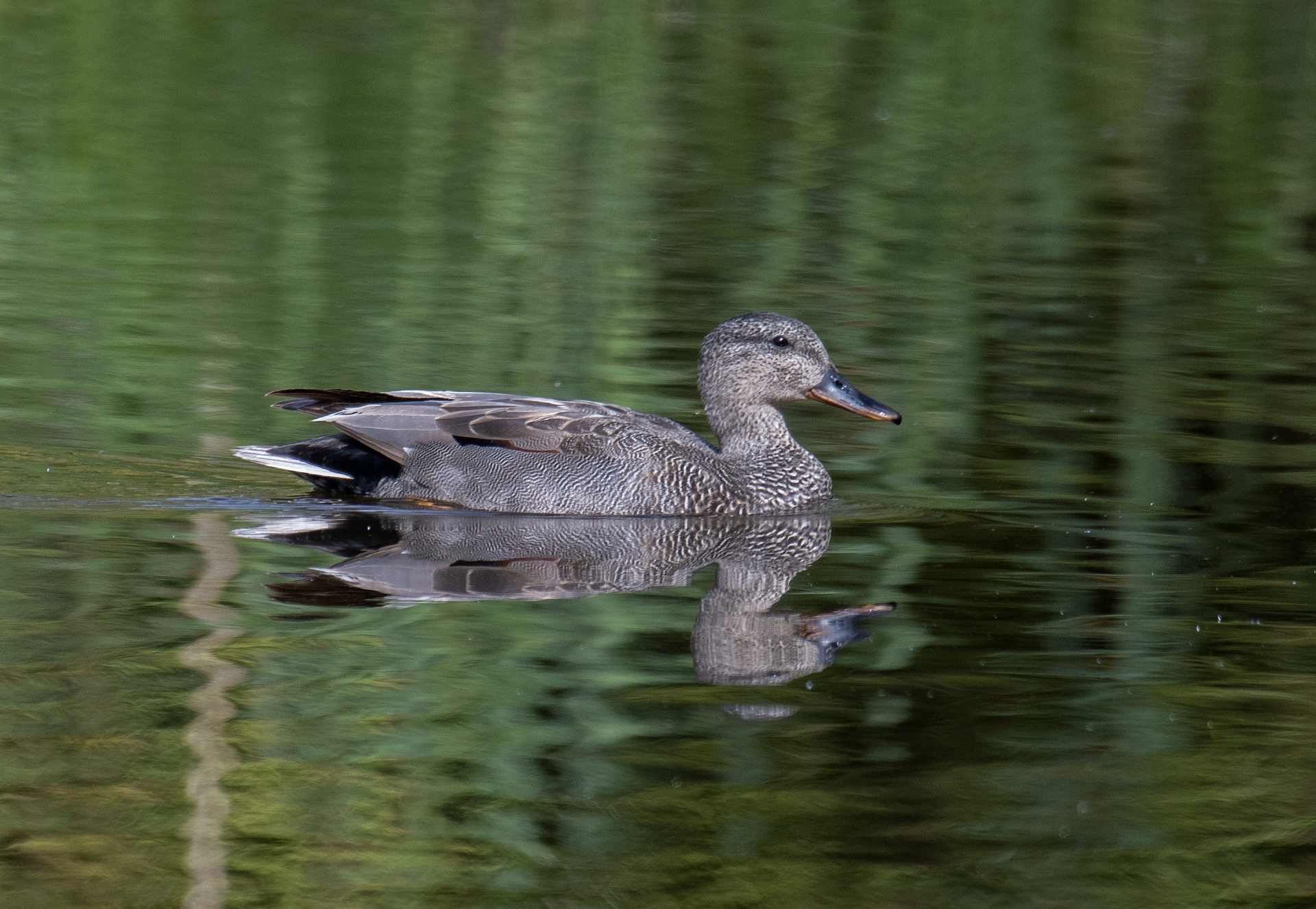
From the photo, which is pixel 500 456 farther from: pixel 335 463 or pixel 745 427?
pixel 745 427

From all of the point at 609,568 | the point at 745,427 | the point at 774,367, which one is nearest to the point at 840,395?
the point at 774,367

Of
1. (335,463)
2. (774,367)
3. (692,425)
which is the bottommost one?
(692,425)

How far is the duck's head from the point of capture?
9.17 metres

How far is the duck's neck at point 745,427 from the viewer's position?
9.10 meters

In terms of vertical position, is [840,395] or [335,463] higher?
[840,395]

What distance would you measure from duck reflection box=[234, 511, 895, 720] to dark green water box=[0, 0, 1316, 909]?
0.36 feet

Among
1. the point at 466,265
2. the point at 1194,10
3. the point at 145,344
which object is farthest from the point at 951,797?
the point at 1194,10

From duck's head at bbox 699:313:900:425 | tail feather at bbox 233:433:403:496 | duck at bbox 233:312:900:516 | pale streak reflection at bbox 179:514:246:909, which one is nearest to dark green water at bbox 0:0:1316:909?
pale streak reflection at bbox 179:514:246:909

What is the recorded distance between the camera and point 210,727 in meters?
5.17

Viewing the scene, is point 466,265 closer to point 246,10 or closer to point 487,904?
point 487,904

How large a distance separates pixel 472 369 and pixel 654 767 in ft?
19.4

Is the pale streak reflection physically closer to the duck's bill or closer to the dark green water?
the dark green water

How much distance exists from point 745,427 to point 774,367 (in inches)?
12.2

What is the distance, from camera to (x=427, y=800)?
4.80m
